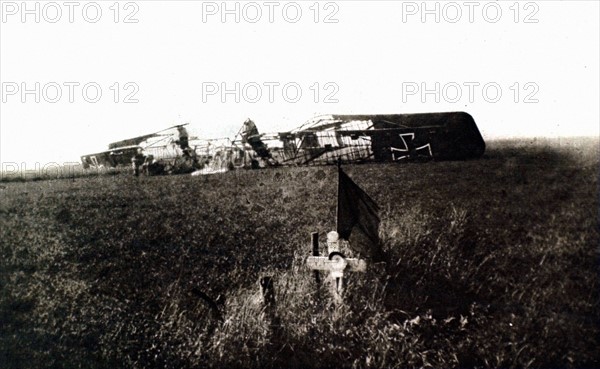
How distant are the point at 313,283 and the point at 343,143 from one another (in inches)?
388

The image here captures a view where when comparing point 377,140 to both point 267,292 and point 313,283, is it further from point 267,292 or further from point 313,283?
point 267,292

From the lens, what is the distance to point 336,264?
4832 millimetres

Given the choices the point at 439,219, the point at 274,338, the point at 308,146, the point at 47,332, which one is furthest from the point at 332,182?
the point at 47,332

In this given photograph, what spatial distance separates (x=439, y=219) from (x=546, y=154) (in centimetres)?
590

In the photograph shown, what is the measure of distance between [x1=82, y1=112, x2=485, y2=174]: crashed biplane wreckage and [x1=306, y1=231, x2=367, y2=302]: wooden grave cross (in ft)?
28.0

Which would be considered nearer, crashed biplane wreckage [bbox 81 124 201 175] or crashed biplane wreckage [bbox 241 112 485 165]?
crashed biplane wreckage [bbox 241 112 485 165]

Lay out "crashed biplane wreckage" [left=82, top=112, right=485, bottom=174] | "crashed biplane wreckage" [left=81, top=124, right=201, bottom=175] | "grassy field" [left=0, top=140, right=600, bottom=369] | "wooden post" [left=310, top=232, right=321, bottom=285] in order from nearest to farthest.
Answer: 1. "grassy field" [left=0, top=140, right=600, bottom=369]
2. "wooden post" [left=310, top=232, right=321, bottom=285]
3. "crashed biplane wreckage" [left=82, top=112, right=485, bottom=174]
4. "crashed biplane wreckage" [left=81, top=124, right=201, bottom=175]

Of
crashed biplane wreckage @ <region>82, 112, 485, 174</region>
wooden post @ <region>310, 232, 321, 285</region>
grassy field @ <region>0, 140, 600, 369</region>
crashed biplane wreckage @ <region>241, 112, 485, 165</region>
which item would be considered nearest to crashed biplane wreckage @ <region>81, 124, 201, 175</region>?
crashed biplane wreckage @ <region>82, 112, 485, 174</region>

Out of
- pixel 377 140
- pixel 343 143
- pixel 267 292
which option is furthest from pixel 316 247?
pixel 377 140

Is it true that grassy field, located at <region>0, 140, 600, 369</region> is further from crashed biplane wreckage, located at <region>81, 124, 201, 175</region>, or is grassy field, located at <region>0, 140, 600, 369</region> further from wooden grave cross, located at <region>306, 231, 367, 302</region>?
crashed biplane wreckage, located at <region>81, 124, 201, 175</region>

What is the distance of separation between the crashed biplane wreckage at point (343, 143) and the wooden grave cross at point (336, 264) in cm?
855

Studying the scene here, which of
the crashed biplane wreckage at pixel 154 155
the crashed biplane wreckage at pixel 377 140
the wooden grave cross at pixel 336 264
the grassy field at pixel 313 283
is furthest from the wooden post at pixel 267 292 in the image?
the crashed biplane wreckage at pixel 154 155

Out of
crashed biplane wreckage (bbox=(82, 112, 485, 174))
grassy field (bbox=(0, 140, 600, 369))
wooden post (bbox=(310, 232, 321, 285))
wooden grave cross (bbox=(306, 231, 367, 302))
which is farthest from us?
crashed biplane wreckage (bbox=(82, 112, 485, 174))

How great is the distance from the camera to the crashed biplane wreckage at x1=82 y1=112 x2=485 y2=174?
13695mm
